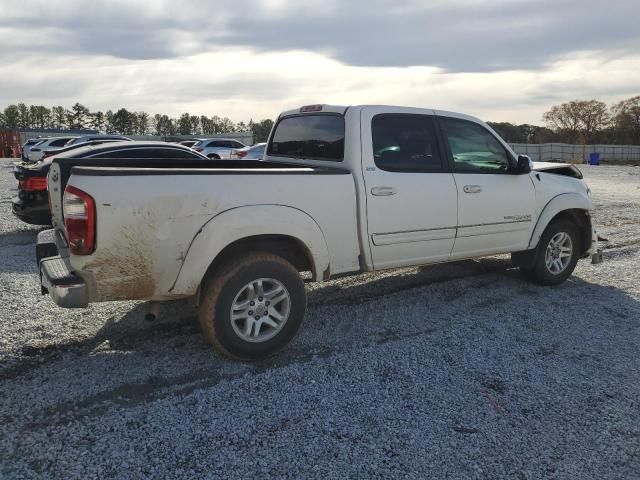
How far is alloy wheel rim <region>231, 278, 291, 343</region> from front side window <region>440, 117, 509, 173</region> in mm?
2294

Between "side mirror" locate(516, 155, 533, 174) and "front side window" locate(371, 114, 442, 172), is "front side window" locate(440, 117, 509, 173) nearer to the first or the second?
"side mirror" locate(516, 155, 533, 174)

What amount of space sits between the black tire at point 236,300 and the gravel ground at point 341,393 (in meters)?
0.14

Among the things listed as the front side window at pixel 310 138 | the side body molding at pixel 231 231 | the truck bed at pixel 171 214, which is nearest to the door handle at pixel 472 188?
the front side window at pixel 310 138

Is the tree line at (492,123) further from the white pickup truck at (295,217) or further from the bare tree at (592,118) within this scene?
the white pickup truck at (295,217)

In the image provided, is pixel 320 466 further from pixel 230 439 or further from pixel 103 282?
pixel 103 282

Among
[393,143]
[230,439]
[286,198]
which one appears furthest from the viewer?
[393,143]

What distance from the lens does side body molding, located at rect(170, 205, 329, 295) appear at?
3.58 meters

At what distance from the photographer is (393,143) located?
4.69 metres

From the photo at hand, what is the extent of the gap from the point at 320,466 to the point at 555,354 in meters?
2.41

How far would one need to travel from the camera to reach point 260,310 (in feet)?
12.7

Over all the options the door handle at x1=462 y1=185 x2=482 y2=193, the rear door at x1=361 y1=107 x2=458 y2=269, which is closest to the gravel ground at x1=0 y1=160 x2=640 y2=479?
the rear door at x1=361 y1=107 x2=458 y2=269

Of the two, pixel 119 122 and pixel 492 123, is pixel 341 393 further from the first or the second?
pixel 119 122

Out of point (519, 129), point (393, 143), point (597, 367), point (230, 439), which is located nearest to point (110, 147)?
point (393, 143)

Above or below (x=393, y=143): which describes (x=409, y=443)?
below
